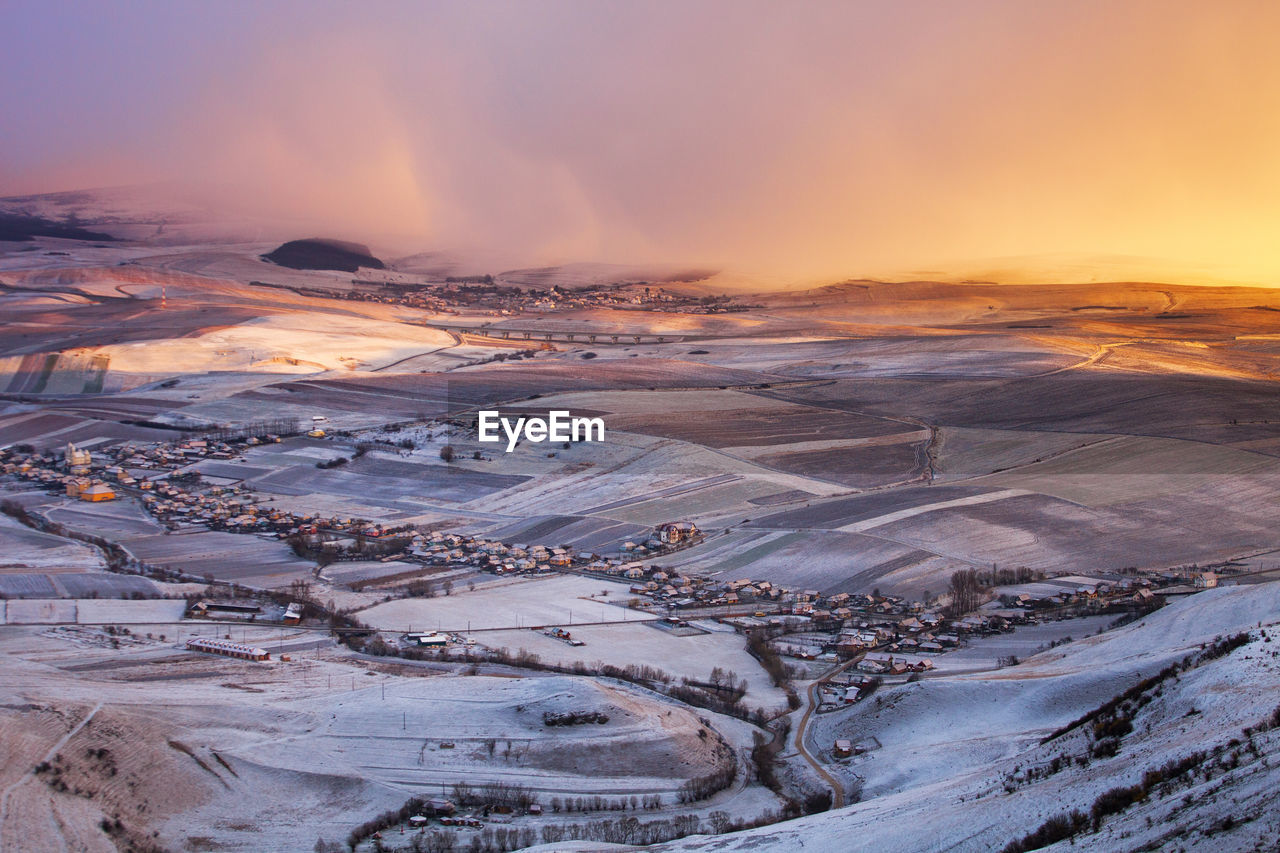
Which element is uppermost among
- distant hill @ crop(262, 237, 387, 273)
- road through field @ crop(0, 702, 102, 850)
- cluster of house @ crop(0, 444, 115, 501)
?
distant hill @ crop(262, 237, 387, 273)

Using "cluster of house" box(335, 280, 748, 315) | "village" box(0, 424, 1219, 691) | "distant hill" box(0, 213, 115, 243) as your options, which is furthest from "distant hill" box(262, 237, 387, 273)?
"village" box(0, 424, 1219, 691)

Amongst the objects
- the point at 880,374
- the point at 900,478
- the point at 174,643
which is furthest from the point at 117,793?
the point at 880,374

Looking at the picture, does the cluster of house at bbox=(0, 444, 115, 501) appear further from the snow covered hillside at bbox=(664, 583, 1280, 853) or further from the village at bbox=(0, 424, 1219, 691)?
the snow covered hillside at bbox=(664, 583, 1280, 853)

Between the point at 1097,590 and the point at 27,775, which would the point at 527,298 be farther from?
the point at 27,775

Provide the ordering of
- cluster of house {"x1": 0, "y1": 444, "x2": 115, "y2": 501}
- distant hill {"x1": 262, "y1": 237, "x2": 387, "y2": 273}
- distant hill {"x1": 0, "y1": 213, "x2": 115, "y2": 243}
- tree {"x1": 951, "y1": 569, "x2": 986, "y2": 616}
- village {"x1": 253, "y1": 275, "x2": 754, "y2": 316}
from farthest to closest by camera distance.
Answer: distant hill {"x1": 262, "y1": 237, "x2": 387, "y2": 273}, distant hill {"x1": 0, "y1": 213, "x2": 115, "y2": 243}, village {"x1": 253, "y1": 275, "x2": 754, "y2": 316}, cluster of house {"x1": 0, "y1": 444, "x2": 115, "y2": 501}, tree {"x1": 951, "y1": 569, "x2": 986, "y2": 616}

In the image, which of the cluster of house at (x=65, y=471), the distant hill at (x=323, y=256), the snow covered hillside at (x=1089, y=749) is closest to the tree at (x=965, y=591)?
the snow covered hillside at (x=1089, y=749)

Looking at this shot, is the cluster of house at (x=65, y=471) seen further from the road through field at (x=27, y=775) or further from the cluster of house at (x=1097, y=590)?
the cluster of house at (x=1097, y=590)

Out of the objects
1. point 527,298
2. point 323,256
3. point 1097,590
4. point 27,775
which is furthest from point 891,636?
point 323,256
